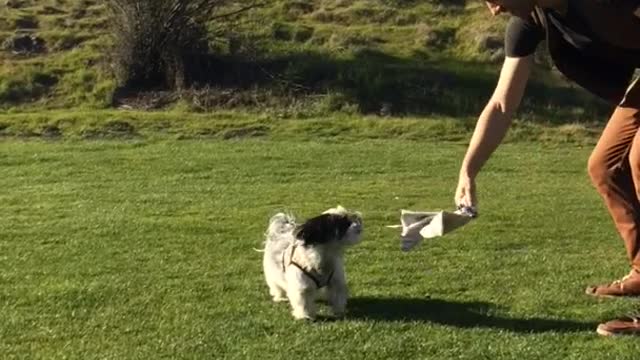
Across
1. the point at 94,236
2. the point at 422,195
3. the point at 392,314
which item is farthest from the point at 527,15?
the point at 422,195

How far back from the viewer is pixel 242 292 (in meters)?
6.37

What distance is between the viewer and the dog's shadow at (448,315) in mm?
5336

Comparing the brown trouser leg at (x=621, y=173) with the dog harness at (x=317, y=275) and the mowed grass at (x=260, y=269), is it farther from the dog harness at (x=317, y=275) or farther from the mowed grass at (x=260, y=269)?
the dog harness at (x=317, y=275)

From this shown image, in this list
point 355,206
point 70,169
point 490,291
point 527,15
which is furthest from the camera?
point 70,169

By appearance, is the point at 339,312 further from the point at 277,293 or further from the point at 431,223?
the point at 431,223

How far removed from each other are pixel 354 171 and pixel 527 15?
386 inches

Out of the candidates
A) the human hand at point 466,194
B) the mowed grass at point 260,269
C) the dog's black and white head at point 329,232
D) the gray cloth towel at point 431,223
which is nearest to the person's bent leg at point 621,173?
the mowed grass at point 260,269

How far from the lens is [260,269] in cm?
713

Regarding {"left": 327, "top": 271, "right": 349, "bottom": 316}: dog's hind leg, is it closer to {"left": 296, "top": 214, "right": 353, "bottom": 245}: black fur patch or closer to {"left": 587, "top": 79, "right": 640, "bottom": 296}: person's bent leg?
{"left": 296, "top": 214, "right": 353, "bottom": 245}: black fur patch

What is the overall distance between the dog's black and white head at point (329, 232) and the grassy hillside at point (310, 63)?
51.8 ft

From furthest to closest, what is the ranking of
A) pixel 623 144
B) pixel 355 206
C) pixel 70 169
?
pixel 70 169 < pixel 355 206 < pixel 623 144

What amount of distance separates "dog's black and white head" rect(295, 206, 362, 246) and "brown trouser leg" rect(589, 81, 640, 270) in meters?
1.44

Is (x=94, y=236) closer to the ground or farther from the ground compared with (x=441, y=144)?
farther from the ground

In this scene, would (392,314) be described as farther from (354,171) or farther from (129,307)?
(354,171)
